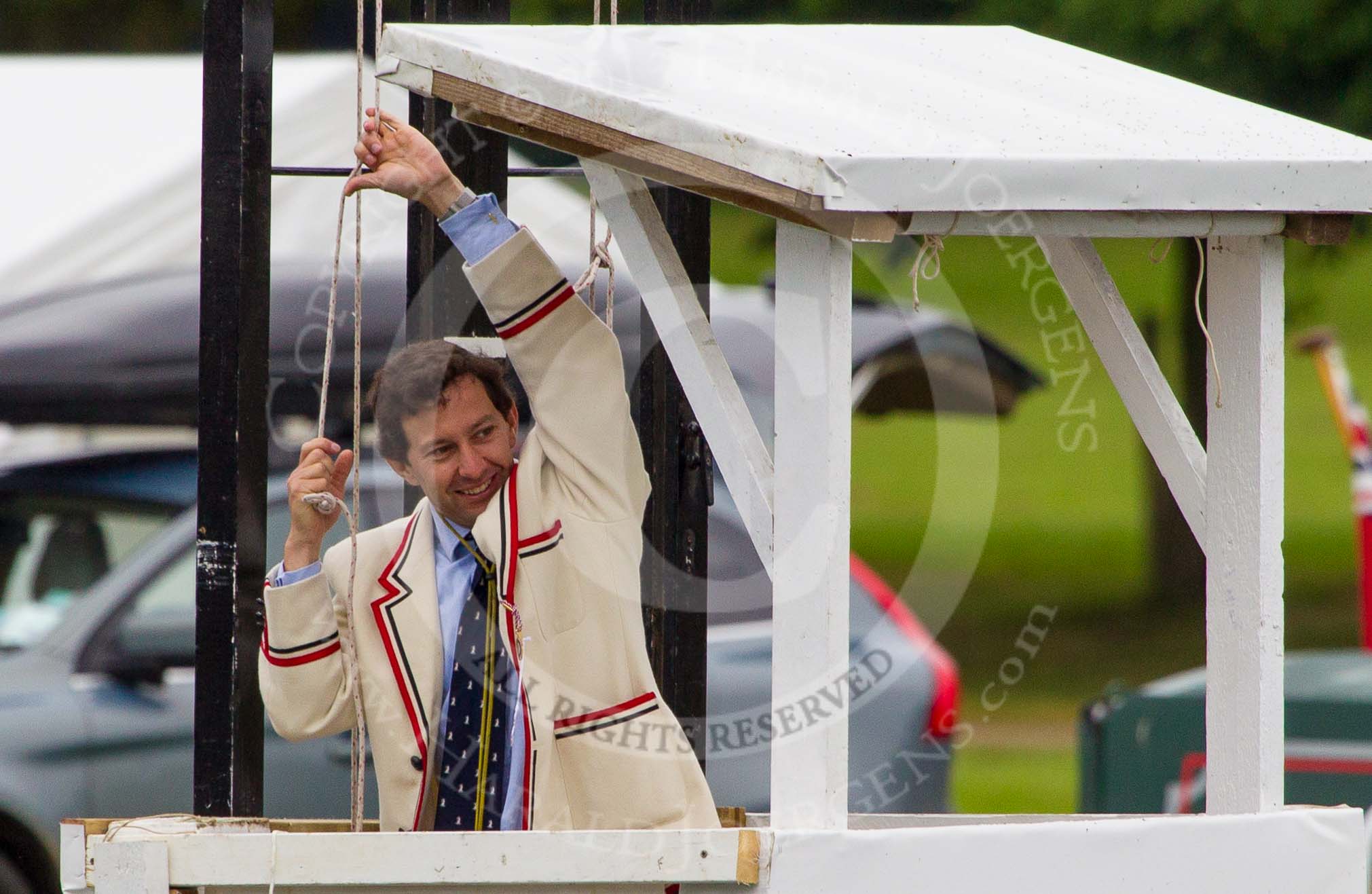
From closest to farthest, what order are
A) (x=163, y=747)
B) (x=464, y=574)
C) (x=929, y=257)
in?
(x=929, y=257)
(x=464, y=574)
(x=163, y=747)

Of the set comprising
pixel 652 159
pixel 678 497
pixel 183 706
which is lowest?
pixel 183 706

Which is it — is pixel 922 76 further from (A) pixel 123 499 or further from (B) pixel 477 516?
(A) pixel 123 499

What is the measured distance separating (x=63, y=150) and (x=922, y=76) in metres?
7.20

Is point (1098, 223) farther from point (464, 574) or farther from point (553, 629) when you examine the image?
point (464, 574)

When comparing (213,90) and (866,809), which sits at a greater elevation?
(213,90)

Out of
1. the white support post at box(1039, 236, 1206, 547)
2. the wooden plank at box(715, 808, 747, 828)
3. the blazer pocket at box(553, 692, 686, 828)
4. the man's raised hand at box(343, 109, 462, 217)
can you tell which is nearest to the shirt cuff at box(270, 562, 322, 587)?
the blazer pocket at box(553, 692, 686, 828)

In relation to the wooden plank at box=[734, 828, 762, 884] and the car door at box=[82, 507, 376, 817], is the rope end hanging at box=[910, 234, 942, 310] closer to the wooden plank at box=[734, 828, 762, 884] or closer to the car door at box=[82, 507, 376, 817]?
the wooden plank at box=[734, 828, 762, 884]

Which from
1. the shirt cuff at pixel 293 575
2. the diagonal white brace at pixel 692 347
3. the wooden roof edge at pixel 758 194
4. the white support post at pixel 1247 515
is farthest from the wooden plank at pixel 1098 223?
the shirt cuff at pixel 293 575

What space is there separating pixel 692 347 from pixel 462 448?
542 mm

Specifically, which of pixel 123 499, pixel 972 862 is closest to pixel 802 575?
pixel 972 862

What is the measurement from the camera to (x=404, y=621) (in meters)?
2.89

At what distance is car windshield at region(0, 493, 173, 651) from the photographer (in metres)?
6.51

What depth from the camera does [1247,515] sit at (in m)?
2.72

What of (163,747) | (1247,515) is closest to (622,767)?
(1247,515)
